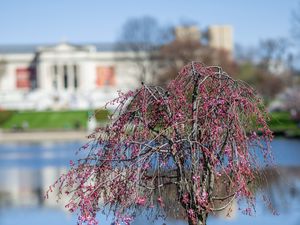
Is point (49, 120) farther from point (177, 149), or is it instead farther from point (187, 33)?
point (177, 149)

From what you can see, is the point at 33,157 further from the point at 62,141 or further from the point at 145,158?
the point at 145,158

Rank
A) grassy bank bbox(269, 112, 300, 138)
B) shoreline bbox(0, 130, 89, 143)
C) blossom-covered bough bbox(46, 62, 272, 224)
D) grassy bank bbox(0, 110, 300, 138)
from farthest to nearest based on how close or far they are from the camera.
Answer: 1. grassy bank bbox(0, 110, 300, 138)
2. shoreline bbox(0, 130, 89, 143)
3. grassy bank bbox(269, 112, 300, 138)
4. blossom-covered bough bbox(46, 62, 272, 224)

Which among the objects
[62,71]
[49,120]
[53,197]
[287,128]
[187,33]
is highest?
[187,33]

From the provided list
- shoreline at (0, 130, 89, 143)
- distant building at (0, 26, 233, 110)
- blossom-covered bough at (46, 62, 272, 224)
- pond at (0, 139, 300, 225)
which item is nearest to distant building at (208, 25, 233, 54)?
distant building at (0, 26, 233, 110)

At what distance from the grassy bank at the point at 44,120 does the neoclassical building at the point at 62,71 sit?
73.0 ft

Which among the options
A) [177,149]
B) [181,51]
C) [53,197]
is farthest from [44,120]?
[177,149]

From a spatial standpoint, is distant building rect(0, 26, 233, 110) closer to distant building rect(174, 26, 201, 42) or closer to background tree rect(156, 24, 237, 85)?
distant building rect(174, 26, 201, 42)

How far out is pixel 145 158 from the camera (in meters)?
7.69

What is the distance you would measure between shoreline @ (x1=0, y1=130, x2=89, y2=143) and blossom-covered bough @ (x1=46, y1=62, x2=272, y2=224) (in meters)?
42.5

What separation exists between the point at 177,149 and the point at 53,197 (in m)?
10.8

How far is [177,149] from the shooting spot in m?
7.77

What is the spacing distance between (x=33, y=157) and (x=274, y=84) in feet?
156

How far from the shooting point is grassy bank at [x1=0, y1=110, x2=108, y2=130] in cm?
5762

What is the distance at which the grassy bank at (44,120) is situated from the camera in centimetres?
5762
